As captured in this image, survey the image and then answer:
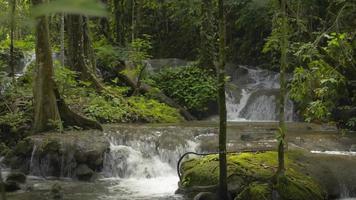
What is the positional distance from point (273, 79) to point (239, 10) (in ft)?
18.5

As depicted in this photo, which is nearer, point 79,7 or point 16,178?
point 79,7

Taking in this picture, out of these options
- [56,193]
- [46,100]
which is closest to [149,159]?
[46,100]

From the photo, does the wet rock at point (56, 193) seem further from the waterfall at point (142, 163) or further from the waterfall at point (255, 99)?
the waterfall at point (255, 99)

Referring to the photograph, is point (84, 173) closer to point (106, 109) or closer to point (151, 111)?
point (106, 109)

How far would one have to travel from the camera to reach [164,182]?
11562 millimetres

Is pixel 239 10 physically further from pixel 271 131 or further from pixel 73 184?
pixel 73 184

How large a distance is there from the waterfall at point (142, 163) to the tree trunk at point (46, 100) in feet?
4.72

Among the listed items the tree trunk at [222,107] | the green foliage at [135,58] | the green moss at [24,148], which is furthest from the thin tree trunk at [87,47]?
the tree trunk at [222,107]

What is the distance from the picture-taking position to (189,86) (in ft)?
72.0

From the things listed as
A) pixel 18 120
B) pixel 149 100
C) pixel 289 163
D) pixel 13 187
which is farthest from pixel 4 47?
pixel 289 163

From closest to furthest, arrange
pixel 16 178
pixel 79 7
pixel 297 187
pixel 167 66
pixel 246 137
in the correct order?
pixel 79 7 → pixel 297 187 → pixel 16 178 → pixel 246 137 → pixel 167 66

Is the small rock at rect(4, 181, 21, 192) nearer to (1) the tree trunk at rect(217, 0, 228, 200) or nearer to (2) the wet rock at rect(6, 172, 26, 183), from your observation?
(2) the wet rock at rect(6, 172, 26, 183)

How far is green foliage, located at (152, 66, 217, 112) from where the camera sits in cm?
2117

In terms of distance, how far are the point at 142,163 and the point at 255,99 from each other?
988cm
